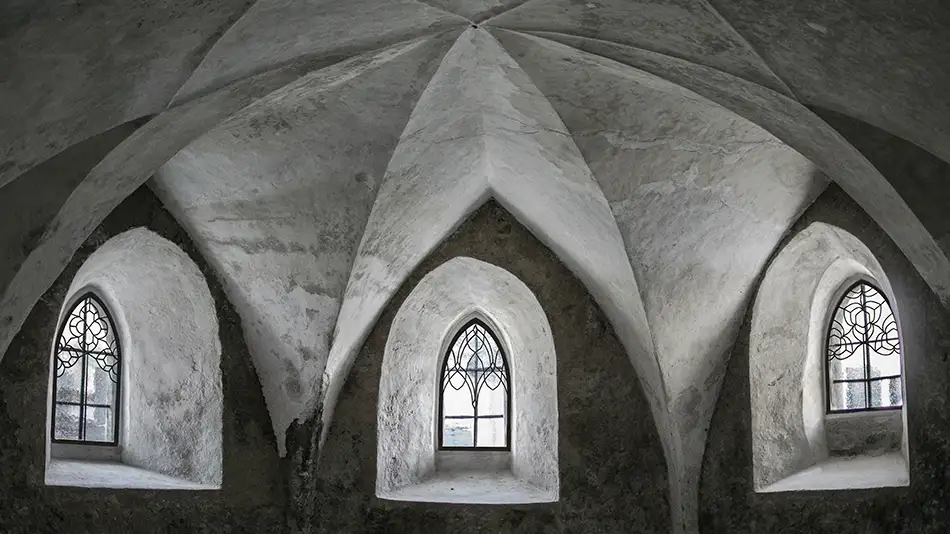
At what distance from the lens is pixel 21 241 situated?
6562mm

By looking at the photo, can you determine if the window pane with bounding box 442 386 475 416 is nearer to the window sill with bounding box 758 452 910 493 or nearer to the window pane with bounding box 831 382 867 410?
the window sill with bounding box 758 452 910 493

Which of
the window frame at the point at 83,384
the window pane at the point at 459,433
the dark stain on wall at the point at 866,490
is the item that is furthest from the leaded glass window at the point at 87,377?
the dark stain on wall at the point at 866,490

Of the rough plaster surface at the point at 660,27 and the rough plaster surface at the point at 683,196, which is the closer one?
the rough plaster surface at the point at 660,27

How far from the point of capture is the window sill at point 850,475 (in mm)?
7871

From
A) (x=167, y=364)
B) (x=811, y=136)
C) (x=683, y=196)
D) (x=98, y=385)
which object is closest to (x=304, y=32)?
(x=811, y=136)

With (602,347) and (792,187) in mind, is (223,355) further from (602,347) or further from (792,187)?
(792,187)

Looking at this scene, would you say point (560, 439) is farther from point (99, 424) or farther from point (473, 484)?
point (99, 424)

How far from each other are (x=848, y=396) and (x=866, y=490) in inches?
43.2

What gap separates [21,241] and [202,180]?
2065mm

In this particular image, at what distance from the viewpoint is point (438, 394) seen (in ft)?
33.5

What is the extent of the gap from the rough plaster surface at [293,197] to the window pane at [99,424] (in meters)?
1.19

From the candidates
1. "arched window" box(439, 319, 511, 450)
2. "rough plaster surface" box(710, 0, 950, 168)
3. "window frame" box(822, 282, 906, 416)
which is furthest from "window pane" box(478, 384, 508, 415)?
"rough plaster surface" box(710, 0, 950, 168)

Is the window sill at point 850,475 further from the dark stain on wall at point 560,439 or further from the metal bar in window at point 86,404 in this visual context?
the metal bar in window at point 86,404

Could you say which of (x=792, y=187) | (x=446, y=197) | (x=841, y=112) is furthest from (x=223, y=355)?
(x=841, y=112)
